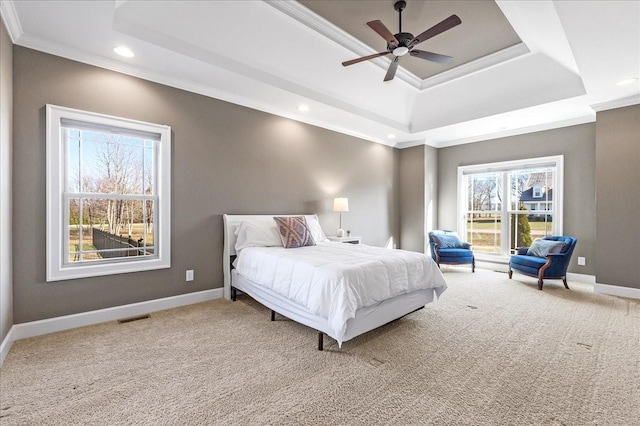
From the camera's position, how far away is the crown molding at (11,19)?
89.5 inches

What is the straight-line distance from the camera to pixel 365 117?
195 inches

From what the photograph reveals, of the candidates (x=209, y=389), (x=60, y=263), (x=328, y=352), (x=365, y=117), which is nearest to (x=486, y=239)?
(x=365, y=117)

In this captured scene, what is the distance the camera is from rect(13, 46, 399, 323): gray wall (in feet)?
8.89

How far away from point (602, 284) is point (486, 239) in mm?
2058

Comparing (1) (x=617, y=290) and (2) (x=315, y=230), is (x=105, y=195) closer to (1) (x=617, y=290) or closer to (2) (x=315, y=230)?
(2) (x=315, y=230)

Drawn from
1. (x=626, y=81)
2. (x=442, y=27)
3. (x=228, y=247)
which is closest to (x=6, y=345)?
(x=228, y=247)

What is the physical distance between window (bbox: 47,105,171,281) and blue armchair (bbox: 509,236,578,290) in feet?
17.2

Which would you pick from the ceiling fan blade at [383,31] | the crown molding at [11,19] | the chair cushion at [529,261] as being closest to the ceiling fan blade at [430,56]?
the ceiling fan blade at [383,31]

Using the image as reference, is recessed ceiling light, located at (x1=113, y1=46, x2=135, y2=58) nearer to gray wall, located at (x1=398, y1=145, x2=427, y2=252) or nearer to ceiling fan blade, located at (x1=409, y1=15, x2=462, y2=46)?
ceiling fan blade, located at (x1=409, y1=15, x2=462, y2=46)

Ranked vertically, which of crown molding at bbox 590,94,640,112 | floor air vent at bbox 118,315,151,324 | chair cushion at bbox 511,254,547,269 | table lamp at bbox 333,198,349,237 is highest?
crown molding at bbox 590,94,640,112

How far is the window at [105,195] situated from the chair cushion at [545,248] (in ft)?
17.9

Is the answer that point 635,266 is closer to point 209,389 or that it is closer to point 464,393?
point 464,393

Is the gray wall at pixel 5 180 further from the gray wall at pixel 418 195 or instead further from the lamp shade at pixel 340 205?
the gray wall at pixel 418 195

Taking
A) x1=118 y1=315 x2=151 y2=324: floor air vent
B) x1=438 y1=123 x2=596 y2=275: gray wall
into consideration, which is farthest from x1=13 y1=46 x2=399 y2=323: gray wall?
x1=438 y1=123 x2=596 y2=275: gray wall
